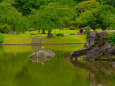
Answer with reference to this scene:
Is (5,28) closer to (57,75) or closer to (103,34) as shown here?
(103,34)

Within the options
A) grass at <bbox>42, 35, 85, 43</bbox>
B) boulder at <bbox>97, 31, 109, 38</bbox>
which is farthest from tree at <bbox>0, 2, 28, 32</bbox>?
boulder at <bbox>97, 31, 109, 38</bbox>

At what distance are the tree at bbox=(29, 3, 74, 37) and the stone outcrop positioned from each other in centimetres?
2989

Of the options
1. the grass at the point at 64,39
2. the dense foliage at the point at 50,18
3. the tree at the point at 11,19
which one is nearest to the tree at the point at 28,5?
the dense foliage at the point at 50,18

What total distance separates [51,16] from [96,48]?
32680mm

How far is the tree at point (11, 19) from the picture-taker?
6366 centimetres

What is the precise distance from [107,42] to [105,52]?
1530 mm

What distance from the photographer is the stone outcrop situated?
1212 inches

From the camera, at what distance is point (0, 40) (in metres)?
59.1

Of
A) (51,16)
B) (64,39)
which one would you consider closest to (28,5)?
(51,16)

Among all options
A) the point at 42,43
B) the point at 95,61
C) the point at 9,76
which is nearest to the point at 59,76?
the point at 9,76

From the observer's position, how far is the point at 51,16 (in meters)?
62.4

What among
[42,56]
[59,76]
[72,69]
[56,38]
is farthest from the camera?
[56,38]

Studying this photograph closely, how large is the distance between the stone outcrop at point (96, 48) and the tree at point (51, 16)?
2989 cm

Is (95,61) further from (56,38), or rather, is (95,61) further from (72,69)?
(56,38)
